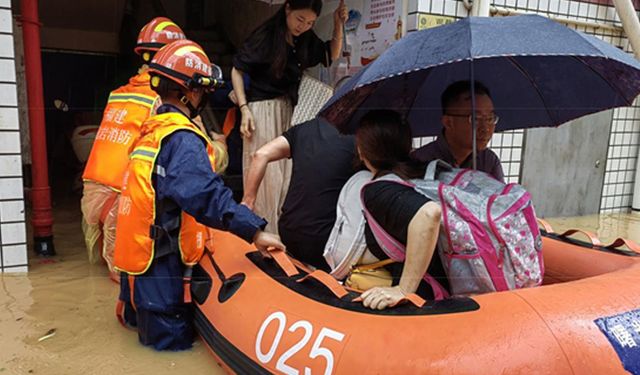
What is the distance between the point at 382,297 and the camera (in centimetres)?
169

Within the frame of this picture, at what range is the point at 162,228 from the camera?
2277mm

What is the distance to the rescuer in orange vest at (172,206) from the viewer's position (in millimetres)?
2115

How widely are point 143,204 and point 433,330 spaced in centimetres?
135

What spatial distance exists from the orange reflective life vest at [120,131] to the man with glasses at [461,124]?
5.61 ft

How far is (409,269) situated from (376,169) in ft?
1.47

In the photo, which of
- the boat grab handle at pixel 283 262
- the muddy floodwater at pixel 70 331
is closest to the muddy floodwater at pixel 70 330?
the muddy floodwater at pixel 70 331

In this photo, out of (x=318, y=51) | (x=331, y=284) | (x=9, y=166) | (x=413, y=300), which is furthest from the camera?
(x=318, y=51)

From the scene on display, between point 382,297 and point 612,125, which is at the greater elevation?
point 612,125

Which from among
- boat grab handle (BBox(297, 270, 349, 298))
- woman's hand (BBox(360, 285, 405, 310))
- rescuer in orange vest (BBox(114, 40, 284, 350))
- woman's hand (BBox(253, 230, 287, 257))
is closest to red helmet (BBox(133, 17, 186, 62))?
rescuer in orange vest (BBox(114, 40, 284, 350))

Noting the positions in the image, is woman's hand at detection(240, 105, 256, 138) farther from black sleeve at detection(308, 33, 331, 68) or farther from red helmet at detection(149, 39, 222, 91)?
red helmet at detection(149, 39, 222, 91)

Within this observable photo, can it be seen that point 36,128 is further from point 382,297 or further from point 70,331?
point 382,297

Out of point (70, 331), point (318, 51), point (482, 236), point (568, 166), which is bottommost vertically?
point (70, 331)

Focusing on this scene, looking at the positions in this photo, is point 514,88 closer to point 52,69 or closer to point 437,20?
point 437,20

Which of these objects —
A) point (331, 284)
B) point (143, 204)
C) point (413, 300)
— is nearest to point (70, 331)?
point (143, 204)
